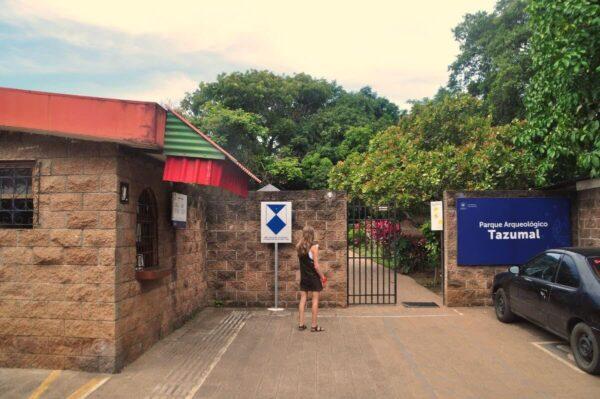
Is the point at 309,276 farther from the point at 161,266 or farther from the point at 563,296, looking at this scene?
the point at 563,296

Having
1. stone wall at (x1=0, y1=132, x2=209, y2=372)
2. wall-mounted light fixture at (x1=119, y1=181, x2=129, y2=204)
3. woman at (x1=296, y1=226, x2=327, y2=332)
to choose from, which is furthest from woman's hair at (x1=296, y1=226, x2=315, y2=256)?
wall-mounted light fixture at (x1=119, y1=181, x2=129, y2=204)

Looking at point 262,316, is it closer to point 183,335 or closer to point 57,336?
point 183,335

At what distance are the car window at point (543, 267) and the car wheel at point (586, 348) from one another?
1.05 metres

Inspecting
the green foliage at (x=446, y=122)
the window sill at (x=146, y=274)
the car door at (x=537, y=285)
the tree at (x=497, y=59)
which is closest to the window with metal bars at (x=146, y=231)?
the window sill at (x=146, y=274)

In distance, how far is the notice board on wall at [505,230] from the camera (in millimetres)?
9680

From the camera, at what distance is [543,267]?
7.30 metres

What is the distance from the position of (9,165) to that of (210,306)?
16.6 ft

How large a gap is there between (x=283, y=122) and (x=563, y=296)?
3184 cm

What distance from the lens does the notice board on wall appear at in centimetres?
968

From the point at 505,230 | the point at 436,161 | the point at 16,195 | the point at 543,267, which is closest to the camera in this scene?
the point at 16,195

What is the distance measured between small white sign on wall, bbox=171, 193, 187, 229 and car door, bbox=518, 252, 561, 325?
575 cm

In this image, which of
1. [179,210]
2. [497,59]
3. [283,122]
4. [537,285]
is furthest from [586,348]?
[283,122]

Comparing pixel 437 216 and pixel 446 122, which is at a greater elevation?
pixel 446 122

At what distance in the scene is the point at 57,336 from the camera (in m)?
5.86
